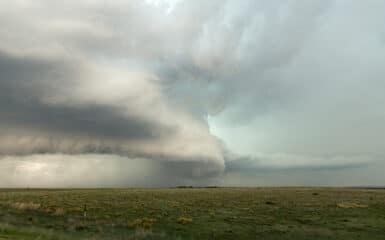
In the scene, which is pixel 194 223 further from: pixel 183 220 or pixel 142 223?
pixel 142 223

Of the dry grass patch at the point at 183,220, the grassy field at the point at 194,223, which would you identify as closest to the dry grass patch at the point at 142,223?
the grassy field at the point at 194,223

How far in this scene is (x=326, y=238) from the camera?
34875mm

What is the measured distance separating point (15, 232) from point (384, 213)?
42391 mm

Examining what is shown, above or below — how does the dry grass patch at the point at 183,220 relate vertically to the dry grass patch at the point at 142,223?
above

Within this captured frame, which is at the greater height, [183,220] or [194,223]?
[183,220]

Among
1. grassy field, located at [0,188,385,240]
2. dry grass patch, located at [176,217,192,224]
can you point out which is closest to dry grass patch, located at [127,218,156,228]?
grassy field, located at [0,188,385,240]

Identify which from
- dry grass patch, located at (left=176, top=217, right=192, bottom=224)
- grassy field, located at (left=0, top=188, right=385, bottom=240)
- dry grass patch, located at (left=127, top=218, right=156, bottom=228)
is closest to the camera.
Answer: grassy field, located at (left=0, top=188, right=385, bottom=240)

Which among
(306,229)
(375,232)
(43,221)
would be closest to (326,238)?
(306,229)

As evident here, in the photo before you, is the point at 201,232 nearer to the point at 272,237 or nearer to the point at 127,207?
the point at 272,237

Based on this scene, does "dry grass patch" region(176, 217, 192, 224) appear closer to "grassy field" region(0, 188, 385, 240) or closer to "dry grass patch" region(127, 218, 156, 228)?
"grassy field" region(0, 188, 385, 240)

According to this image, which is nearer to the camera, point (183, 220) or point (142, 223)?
point (142, 223)

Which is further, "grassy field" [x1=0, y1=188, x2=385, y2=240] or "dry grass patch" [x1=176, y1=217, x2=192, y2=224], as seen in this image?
"dry grass patch" [x1=176, y1=217, x2=192, y2=224]

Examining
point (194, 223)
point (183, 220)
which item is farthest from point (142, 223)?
point (194, 223)

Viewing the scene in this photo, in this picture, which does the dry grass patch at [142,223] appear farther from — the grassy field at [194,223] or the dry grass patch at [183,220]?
the dry grass patch at [183,220]
